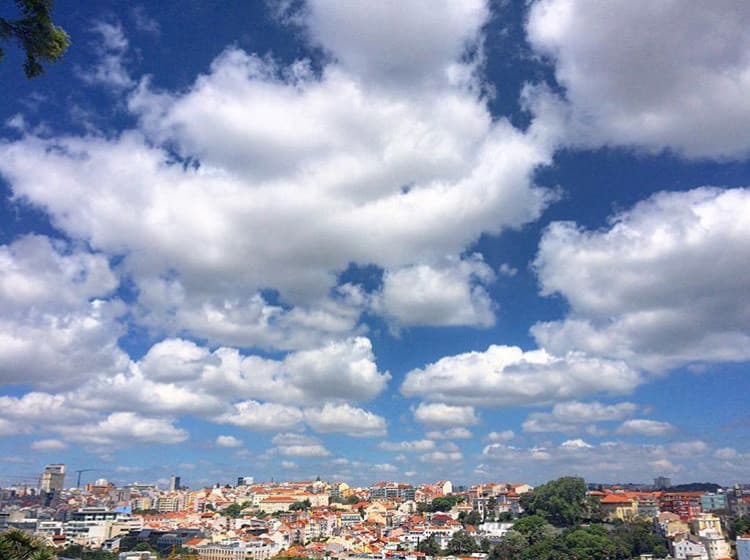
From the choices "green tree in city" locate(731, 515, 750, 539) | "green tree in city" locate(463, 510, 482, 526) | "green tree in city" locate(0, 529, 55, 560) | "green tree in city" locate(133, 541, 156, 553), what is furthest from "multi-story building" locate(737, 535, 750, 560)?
"green tree in city" locate(0, 529, 55, 560)

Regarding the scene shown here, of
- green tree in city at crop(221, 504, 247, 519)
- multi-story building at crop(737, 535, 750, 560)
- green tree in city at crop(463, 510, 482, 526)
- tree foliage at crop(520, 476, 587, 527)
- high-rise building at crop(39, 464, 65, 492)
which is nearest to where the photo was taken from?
multi-story building at crop(737, 535, 750, 560)

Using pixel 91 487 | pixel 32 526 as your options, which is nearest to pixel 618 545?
pixel 32 526

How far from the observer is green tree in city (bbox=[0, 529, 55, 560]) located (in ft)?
24.6

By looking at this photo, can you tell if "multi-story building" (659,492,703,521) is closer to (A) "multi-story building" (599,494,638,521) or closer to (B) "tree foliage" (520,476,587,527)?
(A) "multi-story building" (599,494,638,521)

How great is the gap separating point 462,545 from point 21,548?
69239 millimetres

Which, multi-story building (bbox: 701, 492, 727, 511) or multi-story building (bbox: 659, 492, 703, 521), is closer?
multi-story building (bbox: 659, 492, 703, 521)

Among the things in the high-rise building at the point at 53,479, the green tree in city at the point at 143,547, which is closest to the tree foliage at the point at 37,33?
the green tree in city at the point at 143,547

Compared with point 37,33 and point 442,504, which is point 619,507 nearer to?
point 442,504

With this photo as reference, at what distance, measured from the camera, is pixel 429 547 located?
72250 mm

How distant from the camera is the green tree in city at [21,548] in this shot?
24.6ft

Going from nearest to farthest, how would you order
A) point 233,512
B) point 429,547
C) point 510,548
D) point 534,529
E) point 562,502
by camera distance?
point 510,548 → point 534,529 → point 429,547 → point 562,502 → point 233,512

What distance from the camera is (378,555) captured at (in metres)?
65.8

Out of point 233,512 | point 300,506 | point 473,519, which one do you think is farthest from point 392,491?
point 473,519

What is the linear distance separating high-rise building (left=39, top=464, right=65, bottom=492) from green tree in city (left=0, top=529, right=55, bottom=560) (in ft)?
572
